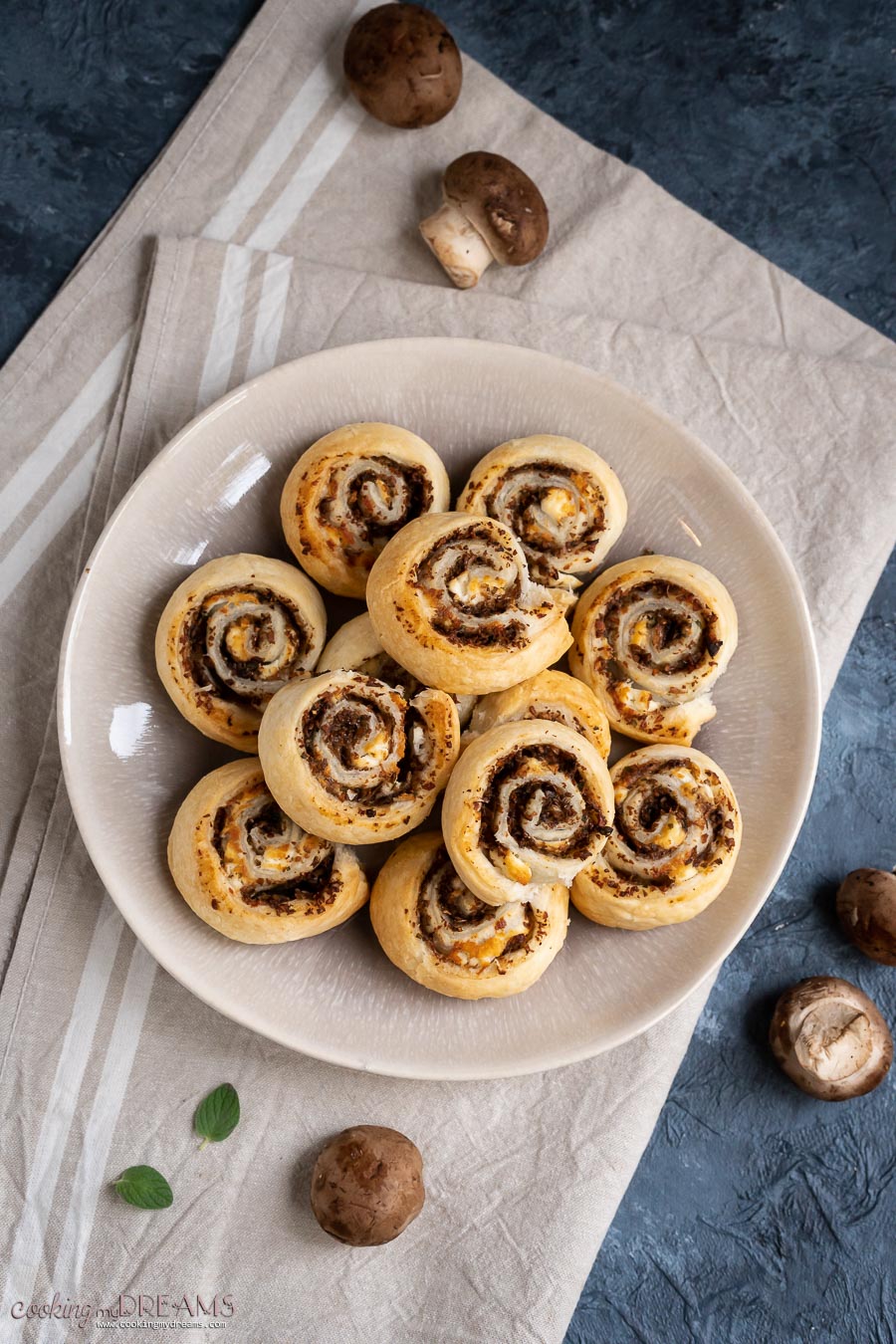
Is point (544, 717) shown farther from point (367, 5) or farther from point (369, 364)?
point (367, 5)

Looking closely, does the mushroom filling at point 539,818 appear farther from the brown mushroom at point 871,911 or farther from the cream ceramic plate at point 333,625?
the brown mushroom at point 871,911

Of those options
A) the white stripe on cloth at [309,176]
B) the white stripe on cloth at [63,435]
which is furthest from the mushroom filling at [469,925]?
the white stripe on cloth at [309,176]

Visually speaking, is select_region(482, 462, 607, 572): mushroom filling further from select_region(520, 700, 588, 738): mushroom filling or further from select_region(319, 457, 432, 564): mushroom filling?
select_region(520, 700, 588, 738): mushroom filling

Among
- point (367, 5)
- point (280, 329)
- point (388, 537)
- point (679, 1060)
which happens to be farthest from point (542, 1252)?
point (367, 5)

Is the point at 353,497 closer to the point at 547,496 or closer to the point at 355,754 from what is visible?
the point at 547,496

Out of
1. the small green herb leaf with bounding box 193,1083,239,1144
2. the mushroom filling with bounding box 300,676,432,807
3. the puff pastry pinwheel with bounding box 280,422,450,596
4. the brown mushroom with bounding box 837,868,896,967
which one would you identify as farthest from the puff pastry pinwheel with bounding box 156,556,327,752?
the brown mushroom with bounding box 837,868,896,967

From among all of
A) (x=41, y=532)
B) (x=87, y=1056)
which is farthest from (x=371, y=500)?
(x=87, y=1056)
